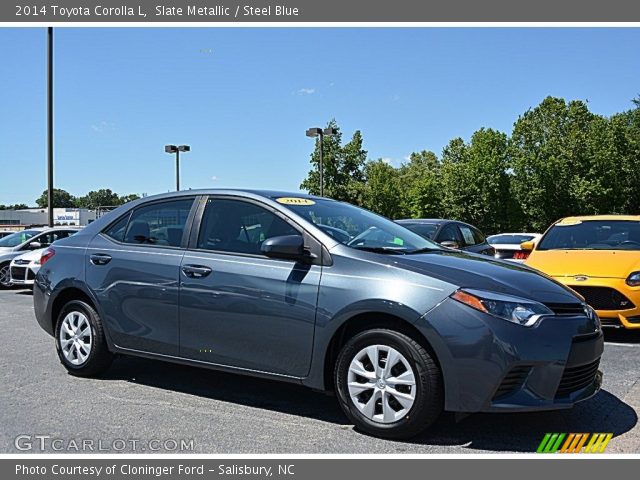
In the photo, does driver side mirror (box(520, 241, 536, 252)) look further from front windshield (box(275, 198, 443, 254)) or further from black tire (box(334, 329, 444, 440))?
black tire (box(334, 329, 444, 440))

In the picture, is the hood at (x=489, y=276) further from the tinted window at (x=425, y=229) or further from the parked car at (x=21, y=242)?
the parked car at (x=21, y=242)

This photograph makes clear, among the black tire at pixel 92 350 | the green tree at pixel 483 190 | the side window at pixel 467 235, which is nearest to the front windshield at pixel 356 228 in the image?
the black tire at pixel 92 350

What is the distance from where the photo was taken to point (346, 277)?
4.01 m

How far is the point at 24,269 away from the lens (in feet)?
41.5

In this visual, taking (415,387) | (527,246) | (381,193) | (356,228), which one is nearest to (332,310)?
(415,387)

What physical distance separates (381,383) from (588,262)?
453cm

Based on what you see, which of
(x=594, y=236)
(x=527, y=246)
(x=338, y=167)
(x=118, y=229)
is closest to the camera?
(x=118, y=229)

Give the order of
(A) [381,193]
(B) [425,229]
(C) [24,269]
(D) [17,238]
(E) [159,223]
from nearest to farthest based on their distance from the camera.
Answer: (E) [159,223], (B) [425,229], (C) [24,269], (D) [17,238], (A) [381,193]

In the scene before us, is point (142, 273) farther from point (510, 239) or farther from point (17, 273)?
point (510, 239)

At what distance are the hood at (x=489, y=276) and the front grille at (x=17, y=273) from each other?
421 inches

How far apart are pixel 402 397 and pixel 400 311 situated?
52 cm

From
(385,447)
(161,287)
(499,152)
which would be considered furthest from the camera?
(499,152)

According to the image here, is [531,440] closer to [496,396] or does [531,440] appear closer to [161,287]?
[496,396]
